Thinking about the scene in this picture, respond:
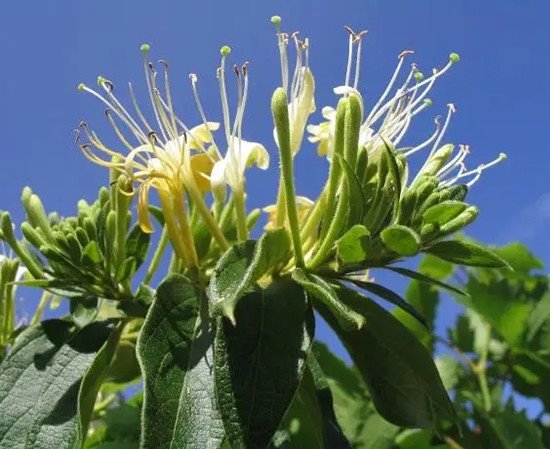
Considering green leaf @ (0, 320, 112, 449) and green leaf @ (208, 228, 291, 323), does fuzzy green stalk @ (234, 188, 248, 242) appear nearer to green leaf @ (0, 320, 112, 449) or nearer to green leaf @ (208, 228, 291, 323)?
green leaf @ (208, 228, 291, 323)

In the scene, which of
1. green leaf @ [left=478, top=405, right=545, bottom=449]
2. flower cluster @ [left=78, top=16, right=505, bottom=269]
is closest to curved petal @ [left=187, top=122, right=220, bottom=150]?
flower cluster @ [left=78, top=16, right=505, bottom=269]

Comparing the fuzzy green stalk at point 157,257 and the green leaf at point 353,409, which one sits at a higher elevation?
the fuzzy green stalk at point 157,257

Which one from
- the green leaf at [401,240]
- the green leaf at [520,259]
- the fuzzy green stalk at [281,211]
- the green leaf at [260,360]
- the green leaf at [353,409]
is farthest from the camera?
the green leaf at [520,259]

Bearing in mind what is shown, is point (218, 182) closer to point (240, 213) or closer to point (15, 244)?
point (240, 213)

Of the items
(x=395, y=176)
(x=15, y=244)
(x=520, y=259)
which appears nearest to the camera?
(x=395, y=176)

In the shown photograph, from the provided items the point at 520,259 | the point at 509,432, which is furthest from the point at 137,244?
the point at 520,259

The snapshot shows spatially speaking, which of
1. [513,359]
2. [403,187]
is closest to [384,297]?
[403,187]

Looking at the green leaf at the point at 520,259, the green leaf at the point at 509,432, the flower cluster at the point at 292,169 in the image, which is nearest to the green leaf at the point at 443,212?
the flower cluster at the point at 292,169

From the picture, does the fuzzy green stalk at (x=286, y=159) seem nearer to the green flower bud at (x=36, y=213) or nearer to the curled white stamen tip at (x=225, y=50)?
the curled white stamen tip at (x=225, y=50)
